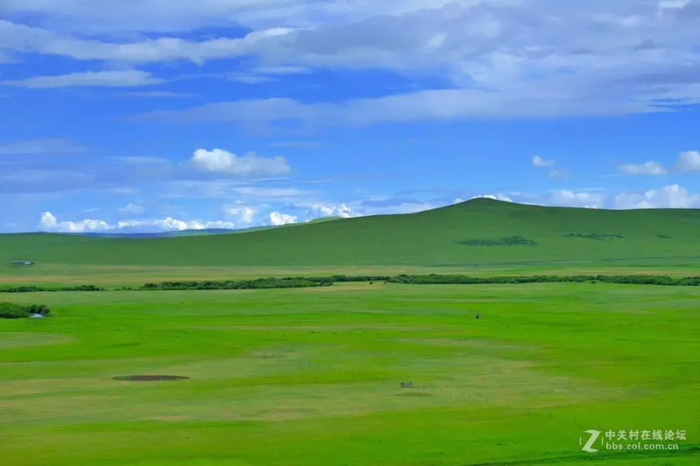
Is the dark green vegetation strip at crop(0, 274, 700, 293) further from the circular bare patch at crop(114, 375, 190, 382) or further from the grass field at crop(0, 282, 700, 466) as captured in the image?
the circular bare patch at crop(114, 375, 190, 382)

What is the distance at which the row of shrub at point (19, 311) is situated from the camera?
317 ft

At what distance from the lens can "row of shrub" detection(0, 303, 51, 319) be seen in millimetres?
96500

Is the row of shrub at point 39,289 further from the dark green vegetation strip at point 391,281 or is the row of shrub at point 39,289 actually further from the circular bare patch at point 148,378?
the circular bare patch at point 148,378

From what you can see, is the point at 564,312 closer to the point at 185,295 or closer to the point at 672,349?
the point at 672,349

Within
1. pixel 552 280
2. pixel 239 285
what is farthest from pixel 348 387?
pixel 552 280

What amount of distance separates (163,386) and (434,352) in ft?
66.0

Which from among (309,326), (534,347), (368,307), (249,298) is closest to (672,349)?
(534,347)

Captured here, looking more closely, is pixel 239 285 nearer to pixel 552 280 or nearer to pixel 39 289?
pixel 39 289
